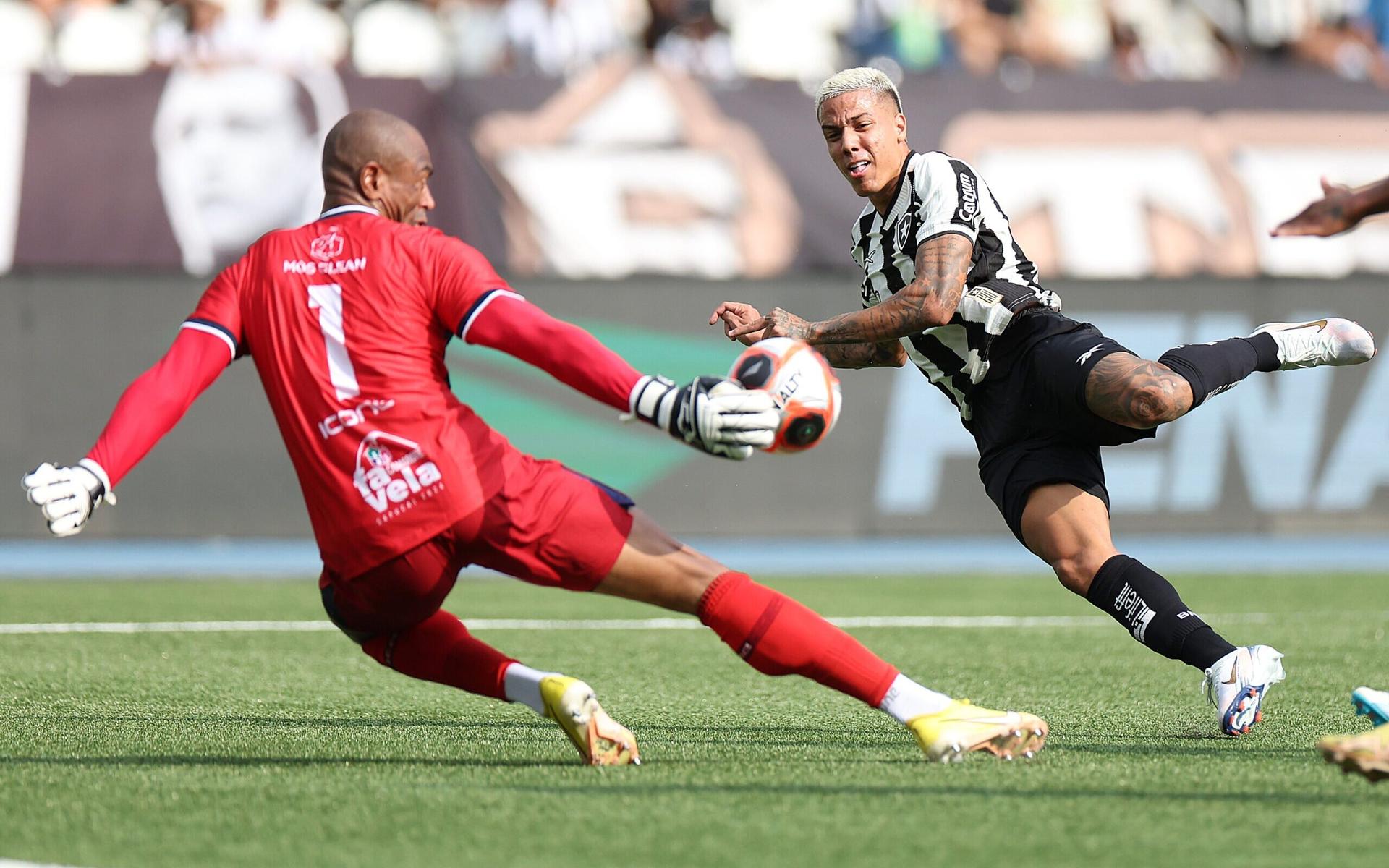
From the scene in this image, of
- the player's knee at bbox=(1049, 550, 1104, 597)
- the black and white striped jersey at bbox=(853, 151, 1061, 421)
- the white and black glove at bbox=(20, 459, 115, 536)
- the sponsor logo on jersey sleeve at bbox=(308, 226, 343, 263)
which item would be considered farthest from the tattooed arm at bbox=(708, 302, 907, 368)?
the white and black glove at bbox=(20, 459, 115, 536)

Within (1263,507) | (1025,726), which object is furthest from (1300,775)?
(1263,507)

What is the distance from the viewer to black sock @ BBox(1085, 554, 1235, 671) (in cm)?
552

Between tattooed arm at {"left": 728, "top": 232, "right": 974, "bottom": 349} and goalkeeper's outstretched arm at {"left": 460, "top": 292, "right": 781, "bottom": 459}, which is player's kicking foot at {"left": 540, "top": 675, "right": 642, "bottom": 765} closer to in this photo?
goalkeeper's outstretched arm at {"left": 460, "top": 292, "right": 781, "bottom": 459}

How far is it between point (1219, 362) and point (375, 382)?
9.12 feet

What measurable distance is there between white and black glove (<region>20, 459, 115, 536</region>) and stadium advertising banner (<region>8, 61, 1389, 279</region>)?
881 centimetres

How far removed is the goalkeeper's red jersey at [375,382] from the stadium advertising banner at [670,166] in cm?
864

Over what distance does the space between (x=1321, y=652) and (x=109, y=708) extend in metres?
5.20

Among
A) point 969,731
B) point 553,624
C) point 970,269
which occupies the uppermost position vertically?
point 970,269

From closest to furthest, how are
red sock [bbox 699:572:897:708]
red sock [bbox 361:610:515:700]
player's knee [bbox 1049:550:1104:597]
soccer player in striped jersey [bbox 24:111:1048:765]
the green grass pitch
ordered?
the green grass pitch, soccer player in striped jersey [bbox 24:111:1048:765], red sock [bbox 699:572:897:708], red sock [bbox 361:610:515:700], player's knee [bbox 1049:550:1104:597]

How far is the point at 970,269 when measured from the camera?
5.81 meters

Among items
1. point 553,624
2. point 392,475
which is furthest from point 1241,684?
point 553,624

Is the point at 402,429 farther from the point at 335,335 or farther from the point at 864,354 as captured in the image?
the point at 864,354

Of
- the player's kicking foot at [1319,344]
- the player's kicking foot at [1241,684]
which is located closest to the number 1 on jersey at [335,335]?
Answer: the player's kicking foot at [1241,684]

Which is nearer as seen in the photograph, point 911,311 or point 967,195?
point 911,311
